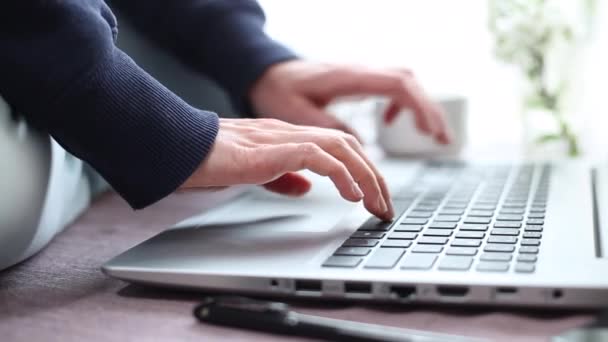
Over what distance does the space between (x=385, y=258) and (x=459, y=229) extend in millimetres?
102

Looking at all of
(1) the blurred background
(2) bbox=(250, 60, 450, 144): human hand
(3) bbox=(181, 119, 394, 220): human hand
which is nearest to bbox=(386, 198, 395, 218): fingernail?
(3) bbox=(181, 119, 394, 220): human hand

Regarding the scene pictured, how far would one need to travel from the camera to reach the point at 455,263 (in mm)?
457

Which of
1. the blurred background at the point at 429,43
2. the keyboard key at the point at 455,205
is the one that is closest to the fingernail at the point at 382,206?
the keyboard key at the point at 455,205

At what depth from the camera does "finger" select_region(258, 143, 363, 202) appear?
0.54m

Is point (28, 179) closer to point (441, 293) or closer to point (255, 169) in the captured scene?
point (255, 169)

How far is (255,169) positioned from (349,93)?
0.45 m

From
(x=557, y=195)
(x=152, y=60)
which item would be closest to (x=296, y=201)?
Result: (x=557, y=195)

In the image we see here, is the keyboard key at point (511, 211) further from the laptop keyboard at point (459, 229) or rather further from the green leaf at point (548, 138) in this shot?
the green leaf at point (548, 138)

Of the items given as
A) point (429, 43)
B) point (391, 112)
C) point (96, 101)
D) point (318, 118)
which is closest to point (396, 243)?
point (96, 101)

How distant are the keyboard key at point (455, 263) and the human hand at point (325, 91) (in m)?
0.48

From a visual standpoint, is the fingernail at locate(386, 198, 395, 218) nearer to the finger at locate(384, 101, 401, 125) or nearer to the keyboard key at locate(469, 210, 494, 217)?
the keyboard key at locate(469, 210, 494, 217)

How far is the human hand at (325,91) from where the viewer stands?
94 centimetres

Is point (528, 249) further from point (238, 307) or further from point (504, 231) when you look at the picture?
point (238, 307)

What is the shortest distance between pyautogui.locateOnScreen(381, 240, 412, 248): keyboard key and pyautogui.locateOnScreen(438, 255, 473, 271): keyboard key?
0.15 ft
